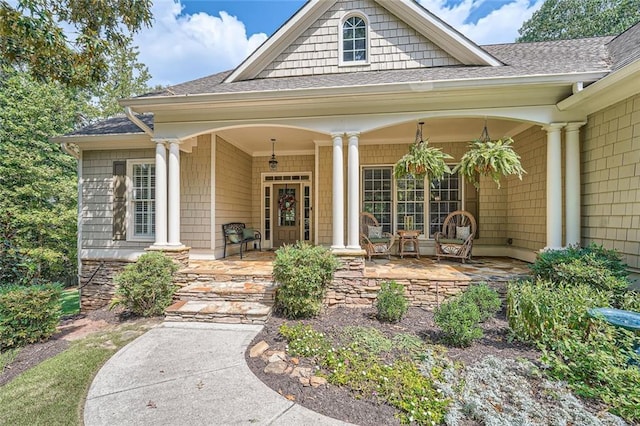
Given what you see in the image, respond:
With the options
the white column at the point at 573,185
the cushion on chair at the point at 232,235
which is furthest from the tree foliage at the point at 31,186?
the white column at the point at 573,185

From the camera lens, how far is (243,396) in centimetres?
260

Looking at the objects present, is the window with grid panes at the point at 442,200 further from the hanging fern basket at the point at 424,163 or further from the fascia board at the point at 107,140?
the fascia board at the point at 107,140

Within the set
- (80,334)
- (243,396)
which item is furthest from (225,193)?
(243,396)

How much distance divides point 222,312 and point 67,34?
563cm

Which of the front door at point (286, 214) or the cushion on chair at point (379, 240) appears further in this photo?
the front door at point (286, 214)

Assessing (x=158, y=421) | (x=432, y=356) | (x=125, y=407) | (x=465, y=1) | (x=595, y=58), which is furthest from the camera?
(x=465, y=1)

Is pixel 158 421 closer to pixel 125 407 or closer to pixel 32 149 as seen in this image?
pixel 125 407

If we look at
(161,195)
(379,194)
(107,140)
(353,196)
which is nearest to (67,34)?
(107,140)

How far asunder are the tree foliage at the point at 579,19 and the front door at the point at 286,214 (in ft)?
62.1

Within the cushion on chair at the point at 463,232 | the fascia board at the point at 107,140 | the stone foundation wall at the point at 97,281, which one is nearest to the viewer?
the stone foundation wall at the point at 97,281

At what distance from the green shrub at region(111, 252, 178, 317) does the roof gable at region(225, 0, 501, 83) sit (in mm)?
4156

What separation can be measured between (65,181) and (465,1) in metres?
17.7

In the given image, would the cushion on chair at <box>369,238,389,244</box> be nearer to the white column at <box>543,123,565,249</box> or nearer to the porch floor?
the porch floor

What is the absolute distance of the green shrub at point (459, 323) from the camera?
332 centimetres
